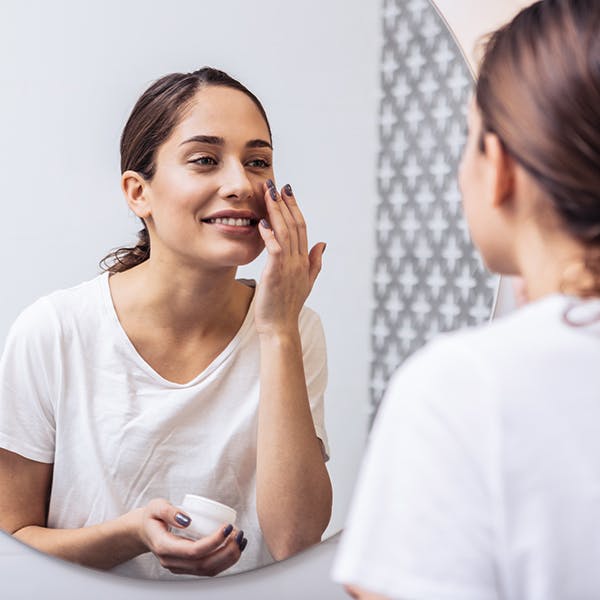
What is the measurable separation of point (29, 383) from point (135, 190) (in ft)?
0.63

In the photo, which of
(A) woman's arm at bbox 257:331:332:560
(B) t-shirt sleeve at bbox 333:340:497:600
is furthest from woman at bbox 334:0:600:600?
(A) woman's arm at bbox 257:331:332:560

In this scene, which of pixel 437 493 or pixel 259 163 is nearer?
pixel 437 493

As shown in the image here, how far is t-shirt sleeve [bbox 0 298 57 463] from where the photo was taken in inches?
29.4

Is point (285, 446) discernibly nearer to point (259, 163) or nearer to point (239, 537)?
point (239, 537)

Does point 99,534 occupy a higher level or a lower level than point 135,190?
lower

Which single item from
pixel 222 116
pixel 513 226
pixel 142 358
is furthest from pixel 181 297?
pixel 513 226

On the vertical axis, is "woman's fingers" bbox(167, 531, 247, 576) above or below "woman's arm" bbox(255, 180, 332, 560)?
below

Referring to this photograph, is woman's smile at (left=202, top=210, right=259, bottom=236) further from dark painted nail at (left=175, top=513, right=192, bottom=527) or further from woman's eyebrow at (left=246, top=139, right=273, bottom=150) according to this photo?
dark painted nail at (left=175, top=513, right=192, bottom=527)

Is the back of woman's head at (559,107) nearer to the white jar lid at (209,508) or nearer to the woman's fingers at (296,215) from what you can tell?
the woman's fingers at (296,215)

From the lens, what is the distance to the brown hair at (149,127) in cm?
75

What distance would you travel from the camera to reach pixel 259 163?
776mm

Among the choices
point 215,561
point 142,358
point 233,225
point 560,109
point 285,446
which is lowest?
point 215,561

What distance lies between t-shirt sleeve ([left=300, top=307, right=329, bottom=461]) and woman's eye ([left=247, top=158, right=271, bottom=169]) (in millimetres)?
137

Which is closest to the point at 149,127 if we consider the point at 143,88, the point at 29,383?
the point at 143,88
